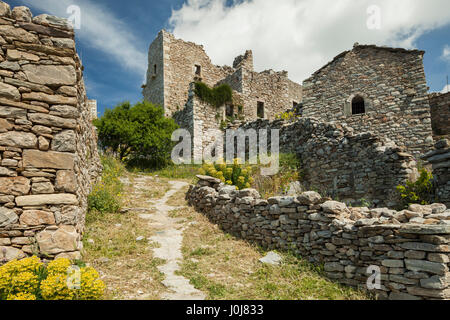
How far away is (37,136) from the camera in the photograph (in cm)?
409

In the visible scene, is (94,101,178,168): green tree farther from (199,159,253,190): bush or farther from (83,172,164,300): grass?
(83,172,164,300): grass

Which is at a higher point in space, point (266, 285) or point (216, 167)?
point (216, 167)

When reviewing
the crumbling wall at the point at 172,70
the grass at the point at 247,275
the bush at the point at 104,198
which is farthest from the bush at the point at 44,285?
the crumbling wall at the point at 172,70

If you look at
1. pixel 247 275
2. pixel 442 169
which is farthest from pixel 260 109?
pixel 247 275

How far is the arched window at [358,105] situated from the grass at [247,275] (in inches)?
360

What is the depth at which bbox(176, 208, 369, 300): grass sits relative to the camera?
3.82 meters

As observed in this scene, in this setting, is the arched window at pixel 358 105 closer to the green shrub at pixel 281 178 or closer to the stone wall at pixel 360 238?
the green shrub at pixel 281 178

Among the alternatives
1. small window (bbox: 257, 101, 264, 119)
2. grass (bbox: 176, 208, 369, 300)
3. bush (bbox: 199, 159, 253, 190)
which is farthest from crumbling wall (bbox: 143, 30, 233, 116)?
grass (bbox: 176, 208, 369, 300)

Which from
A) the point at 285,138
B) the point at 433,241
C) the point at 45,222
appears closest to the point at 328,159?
the point at 285,138

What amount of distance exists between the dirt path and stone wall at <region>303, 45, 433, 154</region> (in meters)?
8.43
